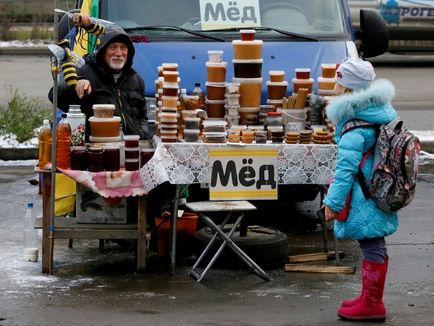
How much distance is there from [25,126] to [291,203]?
4.01m

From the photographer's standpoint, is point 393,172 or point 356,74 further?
point 356,74

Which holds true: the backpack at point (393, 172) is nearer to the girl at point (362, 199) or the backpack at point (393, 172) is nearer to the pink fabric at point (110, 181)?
the girl at point (362, 199)

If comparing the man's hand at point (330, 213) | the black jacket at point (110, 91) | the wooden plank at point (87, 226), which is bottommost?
the wooden plank at point (87, 226)

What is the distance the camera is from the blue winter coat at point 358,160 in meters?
6.64

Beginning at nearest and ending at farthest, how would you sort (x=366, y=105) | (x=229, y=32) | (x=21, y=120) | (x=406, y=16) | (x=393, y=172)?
(x=393, y=172) → (x=366, y=105) → (x=229, y=32) → (x=21, y=120) → (x=406, y=16)

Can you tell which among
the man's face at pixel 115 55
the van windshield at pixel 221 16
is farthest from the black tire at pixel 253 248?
the van windshield at pixel 221 16

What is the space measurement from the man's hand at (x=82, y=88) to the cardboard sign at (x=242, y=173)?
93 cm

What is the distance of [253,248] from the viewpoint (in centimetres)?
795

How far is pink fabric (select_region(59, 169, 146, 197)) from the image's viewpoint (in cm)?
763

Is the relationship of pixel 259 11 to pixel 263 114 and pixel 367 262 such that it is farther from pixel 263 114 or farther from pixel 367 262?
pixel 367 262

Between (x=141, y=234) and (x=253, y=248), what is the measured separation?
770 millimetres

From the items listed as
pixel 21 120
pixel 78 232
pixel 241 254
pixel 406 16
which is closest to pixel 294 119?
pixel 241 254

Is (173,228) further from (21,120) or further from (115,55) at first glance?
(21,120)

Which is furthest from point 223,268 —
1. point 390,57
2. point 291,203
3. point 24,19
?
point 24,19
